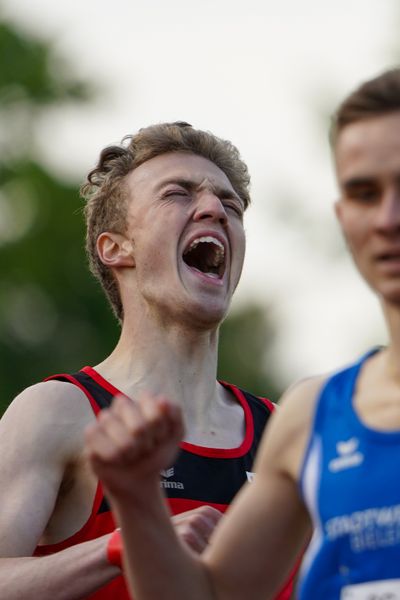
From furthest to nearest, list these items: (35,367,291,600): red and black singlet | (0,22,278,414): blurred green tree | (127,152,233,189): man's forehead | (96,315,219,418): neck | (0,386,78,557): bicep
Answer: (0,22,278,414): blurred green tree
(127,152,233,189): man's forehead
(96,315,219,418): neck
(35,367,291,600): red and black singlet
(0,386,78,557): bicep

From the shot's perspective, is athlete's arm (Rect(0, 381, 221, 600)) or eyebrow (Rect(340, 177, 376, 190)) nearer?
eyebrow (Rect(340, 177, 376, 190))

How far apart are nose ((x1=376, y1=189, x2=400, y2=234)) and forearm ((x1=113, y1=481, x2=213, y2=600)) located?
675 millimetres

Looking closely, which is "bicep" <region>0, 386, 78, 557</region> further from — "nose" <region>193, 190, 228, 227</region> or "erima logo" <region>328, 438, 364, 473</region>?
"erima logo" <region>328, 438, 364, 473</region>

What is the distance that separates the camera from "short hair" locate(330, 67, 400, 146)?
349 centimetres

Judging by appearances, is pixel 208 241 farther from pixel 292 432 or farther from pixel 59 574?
pixel 292 432

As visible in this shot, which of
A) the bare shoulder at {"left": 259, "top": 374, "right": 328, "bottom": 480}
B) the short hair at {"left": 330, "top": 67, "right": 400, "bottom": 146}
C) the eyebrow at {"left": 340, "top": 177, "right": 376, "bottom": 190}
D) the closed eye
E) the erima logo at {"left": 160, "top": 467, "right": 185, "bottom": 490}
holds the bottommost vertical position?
the erima logo at {"left": 160, "top": 467, "right": 185, "bottom": 490}

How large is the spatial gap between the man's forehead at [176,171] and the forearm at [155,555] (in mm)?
2867

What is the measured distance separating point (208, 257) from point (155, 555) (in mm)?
2866

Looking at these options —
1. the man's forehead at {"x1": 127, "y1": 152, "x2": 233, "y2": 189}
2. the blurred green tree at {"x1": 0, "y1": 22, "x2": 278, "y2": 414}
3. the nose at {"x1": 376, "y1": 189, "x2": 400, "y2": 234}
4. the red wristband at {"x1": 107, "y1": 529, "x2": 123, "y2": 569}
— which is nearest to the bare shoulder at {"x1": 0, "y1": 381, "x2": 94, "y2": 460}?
the red wristband at {"x1": 107, "y1": 529, "x2": 123, "y2": 569}

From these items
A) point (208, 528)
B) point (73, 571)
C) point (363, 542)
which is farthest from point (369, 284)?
point (73, 571)

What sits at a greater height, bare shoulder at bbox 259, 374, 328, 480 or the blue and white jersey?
bare shoulder at bbox 259, 374, 328, 480

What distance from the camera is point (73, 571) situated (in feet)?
17.4

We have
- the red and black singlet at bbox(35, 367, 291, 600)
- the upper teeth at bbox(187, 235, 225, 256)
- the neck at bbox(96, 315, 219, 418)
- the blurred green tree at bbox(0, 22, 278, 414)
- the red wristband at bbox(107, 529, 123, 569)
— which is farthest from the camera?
the blurred green tree at bbox(0, 22, 278, 414)

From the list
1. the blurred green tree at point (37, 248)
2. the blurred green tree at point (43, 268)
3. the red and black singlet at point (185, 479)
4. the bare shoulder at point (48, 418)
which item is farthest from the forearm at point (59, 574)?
the blurred green tree at point (43, 268)
